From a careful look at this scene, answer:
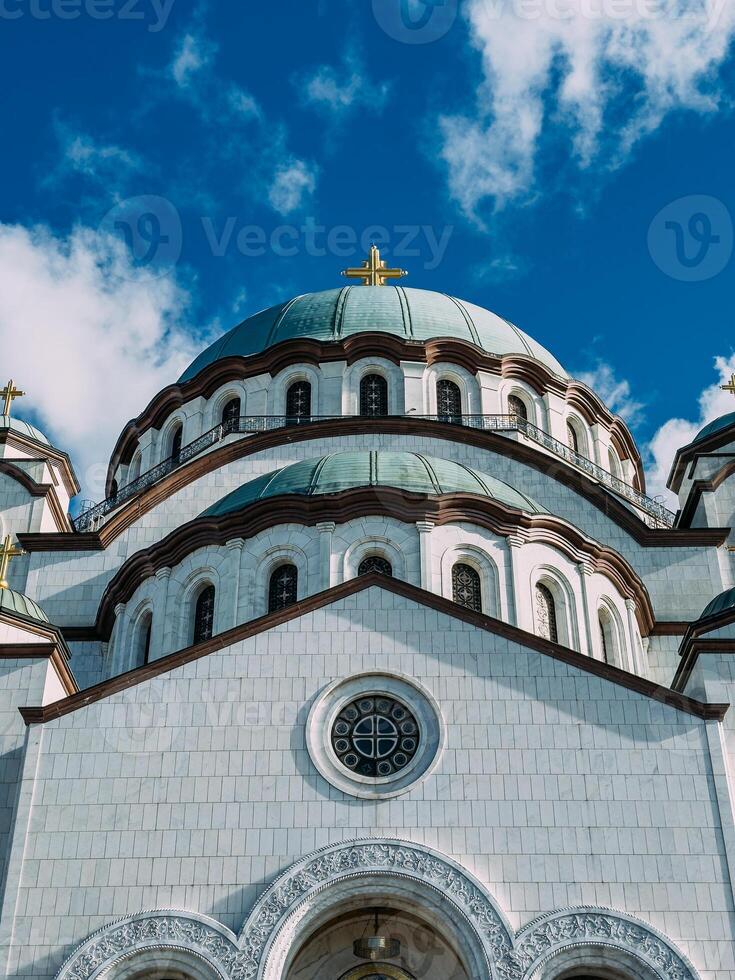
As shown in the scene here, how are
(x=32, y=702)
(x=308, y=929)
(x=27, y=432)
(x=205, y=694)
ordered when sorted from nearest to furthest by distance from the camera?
(x=308, y=929)
(x=205, y=694)
(x=32, y=702)
(x=27, y=432)

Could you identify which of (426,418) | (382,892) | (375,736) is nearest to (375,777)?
(375,736)

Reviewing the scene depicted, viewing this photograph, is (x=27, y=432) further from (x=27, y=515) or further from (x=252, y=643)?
(x=252, y=643)

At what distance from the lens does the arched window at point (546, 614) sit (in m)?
24.0

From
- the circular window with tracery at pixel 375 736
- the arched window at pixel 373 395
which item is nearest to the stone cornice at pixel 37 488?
the arched window at pixel 373 395

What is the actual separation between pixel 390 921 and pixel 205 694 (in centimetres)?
404

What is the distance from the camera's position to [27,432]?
32156 millimetres

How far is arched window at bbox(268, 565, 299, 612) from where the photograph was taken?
79.3ft

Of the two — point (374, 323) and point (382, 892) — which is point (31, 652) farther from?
point (374, 323)

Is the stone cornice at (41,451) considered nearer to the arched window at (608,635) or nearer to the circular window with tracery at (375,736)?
the arched window at (608,635)

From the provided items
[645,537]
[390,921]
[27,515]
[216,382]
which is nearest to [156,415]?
[216,382]

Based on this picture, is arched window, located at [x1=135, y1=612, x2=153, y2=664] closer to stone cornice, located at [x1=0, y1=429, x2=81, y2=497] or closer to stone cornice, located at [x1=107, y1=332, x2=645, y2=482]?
stone cornice, located at [x1=0, y1=429, x2=81, y2=497]

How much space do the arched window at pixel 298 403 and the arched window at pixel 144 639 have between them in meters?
7.89

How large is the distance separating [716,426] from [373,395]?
8324 millimetres

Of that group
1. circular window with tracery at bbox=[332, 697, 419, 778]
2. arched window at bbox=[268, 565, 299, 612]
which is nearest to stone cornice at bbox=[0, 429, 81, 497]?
arched window at bbox=[268, 565, 299, 612]
